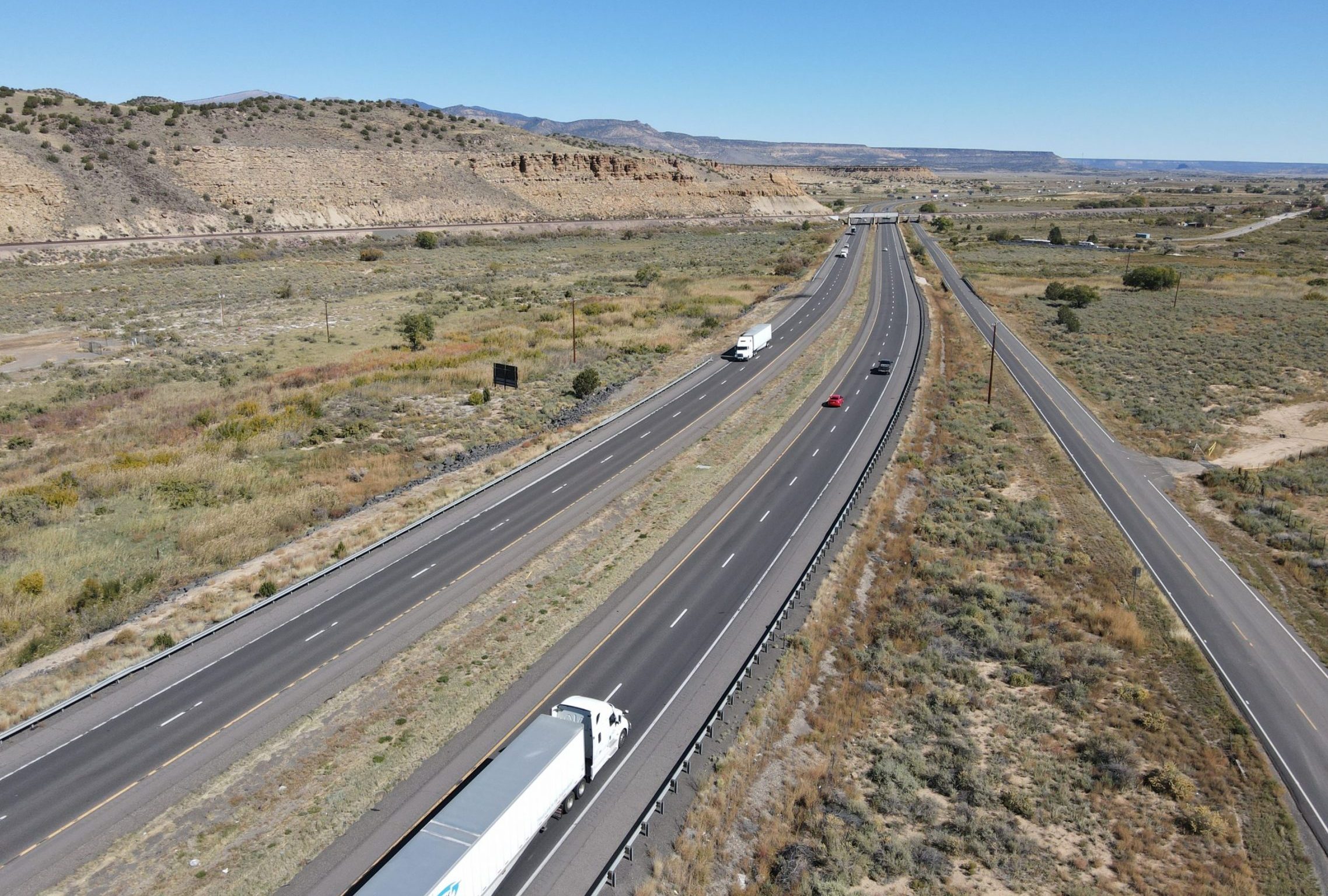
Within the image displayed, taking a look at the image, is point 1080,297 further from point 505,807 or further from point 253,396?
point 505,807

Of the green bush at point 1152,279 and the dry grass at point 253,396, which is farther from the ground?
the green bush at point 1152,279

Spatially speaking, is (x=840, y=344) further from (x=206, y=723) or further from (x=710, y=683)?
(x=206, y=723)

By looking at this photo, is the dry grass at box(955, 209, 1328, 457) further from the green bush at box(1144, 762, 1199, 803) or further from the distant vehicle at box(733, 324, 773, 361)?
the green bush at box(1144, 762, 1199, 803)

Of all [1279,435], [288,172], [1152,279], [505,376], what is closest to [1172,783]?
[1279,435]

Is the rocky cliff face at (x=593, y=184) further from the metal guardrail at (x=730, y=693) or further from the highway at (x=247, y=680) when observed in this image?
the metal guardrail at (x=730, y=693)

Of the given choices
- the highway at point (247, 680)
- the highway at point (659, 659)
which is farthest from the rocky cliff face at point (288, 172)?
the highway at point (659, 659)

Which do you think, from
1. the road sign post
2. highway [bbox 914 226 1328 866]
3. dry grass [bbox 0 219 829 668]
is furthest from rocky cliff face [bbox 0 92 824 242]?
highway [bbox 914 226 1328 866]

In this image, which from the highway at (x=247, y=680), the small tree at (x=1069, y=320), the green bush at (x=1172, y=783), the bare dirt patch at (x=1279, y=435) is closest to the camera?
the highway at (x=247, y=680)
